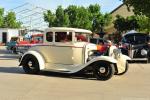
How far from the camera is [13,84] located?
1484 cm

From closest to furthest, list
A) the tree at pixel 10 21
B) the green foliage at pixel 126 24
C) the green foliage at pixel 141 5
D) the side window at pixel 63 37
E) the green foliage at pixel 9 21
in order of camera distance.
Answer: the side window at pixel 63 37 < the green foliage at pixel 141 5 < the green foliage at pixel 126 24 < the green foliage at pixel 9 21 < the tree at pixel 10 21

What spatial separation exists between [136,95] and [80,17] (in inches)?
2121

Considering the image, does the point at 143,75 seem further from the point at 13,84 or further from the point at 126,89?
the point at 13,84

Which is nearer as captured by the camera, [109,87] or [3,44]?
[109,87]

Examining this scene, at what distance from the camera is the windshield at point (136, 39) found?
2859 cm

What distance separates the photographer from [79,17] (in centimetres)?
6669

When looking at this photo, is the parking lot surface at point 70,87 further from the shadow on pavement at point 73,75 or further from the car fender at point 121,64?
the car fender at point 121,64

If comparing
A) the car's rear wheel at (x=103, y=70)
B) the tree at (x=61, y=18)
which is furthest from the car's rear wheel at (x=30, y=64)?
the tree at (x=61, y=18)

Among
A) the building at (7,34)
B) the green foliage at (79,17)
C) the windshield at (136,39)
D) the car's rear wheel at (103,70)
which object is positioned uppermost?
the green foliage at (79,17)

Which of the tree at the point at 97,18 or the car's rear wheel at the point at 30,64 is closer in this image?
the car's rear wheel at the point at 30,64

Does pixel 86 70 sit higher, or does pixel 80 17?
pixel 80 17

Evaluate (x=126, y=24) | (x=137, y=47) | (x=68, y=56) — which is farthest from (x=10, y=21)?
(x=68, y=56)

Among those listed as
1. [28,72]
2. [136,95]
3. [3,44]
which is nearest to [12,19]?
[3,44]

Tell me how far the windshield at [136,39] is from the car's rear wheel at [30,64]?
11589mm
